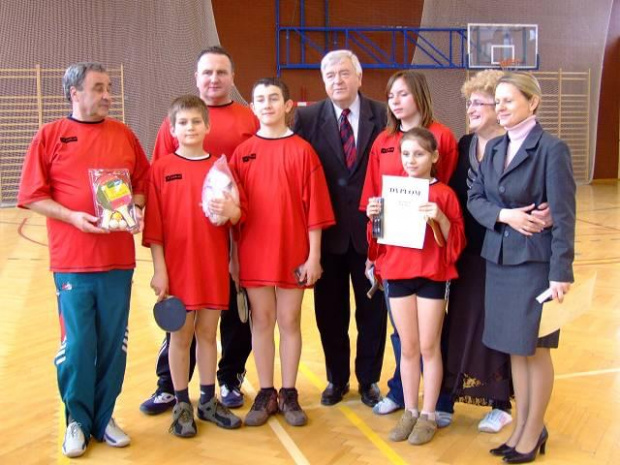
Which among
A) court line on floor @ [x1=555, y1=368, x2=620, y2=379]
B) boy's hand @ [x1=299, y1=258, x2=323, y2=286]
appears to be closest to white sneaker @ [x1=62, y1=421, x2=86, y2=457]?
boy's hand @ [x1=299, y1=258, x2=323, y2=286]

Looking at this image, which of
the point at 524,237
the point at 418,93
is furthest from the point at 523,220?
the point at 418,93

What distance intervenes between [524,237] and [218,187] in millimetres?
1252

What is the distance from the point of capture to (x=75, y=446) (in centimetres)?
297

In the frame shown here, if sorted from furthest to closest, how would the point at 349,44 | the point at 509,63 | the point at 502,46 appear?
the point at 349,44 → the point at 509,63 → the point at 502,46

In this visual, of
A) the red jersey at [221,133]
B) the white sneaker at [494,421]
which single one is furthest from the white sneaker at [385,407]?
the red jersey at [221,133]

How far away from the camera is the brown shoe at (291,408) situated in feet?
10.8

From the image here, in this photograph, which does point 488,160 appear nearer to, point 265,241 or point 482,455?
point 265,241

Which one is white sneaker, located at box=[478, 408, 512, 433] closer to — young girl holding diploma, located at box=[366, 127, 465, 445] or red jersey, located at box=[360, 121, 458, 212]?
young girl holding diploma, located at box=[366, 127, 465, 445]

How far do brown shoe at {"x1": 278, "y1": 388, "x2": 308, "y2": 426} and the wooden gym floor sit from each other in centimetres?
5

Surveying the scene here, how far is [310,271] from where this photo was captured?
320cm

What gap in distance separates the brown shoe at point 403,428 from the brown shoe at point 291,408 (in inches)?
17.0

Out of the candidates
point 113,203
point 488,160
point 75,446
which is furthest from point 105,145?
point 488,160

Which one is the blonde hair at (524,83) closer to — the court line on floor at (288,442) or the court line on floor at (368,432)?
the court line on floor at (368,432)

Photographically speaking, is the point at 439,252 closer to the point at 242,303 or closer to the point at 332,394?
the point at 242,303
